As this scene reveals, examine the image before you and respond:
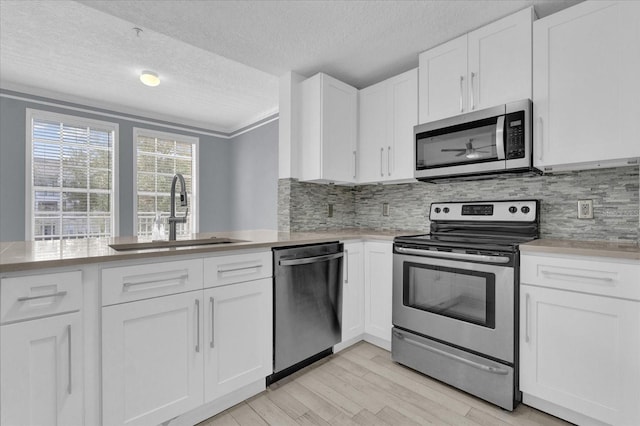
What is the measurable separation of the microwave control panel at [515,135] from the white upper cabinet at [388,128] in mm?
732

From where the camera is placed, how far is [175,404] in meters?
1.51

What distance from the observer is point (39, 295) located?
1165 mm

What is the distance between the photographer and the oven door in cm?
172

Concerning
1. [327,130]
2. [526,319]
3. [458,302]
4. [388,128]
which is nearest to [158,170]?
[327,130]

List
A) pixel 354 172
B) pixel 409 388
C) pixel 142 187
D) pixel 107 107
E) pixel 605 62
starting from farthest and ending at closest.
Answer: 1. pixel 142 187
2. pixel 107 107
3. pixel 354 172
4. pixel 409 388
5. pixel 605 62

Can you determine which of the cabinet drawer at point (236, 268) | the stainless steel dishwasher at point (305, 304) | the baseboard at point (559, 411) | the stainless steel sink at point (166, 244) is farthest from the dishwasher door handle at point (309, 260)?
the baseboard at point (559, 411)

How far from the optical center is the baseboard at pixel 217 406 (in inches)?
62.5

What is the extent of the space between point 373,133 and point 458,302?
1616 millimetres

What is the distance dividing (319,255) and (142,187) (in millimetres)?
4190

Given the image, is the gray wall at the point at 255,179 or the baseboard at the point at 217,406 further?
the gray wall at the point at 255,179

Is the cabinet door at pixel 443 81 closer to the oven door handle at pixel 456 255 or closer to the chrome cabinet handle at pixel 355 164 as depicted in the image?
the chrome cabinet handle at pixel 355 164

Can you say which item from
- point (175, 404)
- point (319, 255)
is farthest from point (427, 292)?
point (175, 404)

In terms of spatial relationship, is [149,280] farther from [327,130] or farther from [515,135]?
[515,135]

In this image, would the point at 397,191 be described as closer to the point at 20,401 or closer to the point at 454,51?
the point at 454,51
